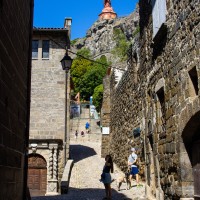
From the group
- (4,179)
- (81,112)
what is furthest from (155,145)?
(81,112)

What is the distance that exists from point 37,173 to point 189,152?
39.9 feet

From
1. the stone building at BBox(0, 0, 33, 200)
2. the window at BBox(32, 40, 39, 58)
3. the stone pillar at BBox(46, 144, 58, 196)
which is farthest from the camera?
the window at BBox(32, 40, 39, 58)

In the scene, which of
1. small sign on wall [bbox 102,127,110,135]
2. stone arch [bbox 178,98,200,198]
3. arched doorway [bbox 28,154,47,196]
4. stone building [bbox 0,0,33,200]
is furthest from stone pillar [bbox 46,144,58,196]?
stone arch [bbox 178,98,200,198]

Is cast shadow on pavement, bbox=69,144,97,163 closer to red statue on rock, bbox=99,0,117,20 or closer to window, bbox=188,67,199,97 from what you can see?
window, bbox=188,67,199,97

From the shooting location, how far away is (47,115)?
62.5ft

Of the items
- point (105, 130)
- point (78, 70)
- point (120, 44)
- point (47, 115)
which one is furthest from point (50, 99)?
point (120, 44)

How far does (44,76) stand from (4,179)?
52.3 ft

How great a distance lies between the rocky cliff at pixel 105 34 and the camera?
70625 millimetres

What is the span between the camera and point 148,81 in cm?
949

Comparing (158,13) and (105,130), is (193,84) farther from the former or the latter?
(105,130)

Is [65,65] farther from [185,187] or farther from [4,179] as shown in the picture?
[4,179]

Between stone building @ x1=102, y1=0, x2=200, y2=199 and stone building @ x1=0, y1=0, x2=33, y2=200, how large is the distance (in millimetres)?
2752

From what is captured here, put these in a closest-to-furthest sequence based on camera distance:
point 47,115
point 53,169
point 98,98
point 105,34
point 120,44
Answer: point 53,169, point 47,115, point 98,98, point 120,44, point 105,34

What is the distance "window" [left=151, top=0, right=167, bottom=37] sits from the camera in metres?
7.59
